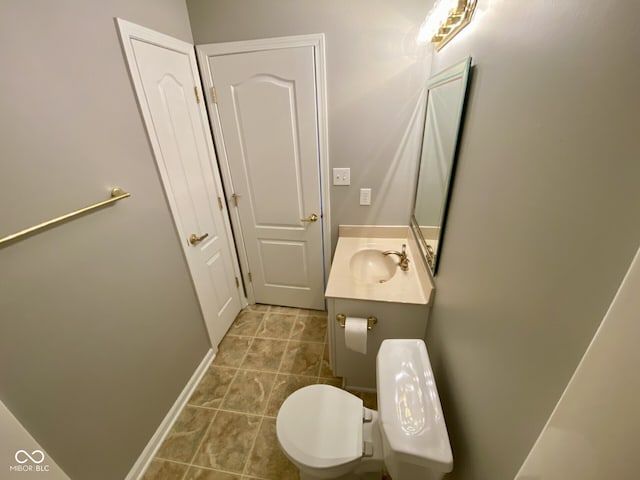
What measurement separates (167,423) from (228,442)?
1.23ft

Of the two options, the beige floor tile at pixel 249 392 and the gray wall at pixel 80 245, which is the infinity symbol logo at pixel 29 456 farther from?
the beige floor tile at pixel 249 392

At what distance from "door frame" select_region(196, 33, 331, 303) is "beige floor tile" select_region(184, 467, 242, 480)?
1344 millimetres

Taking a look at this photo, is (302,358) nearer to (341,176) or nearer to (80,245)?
(341,176)

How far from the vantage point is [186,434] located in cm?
152

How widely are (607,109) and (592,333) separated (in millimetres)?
316

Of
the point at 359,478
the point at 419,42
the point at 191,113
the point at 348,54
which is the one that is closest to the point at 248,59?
the point at 191,113

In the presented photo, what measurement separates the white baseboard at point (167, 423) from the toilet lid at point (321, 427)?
784mm

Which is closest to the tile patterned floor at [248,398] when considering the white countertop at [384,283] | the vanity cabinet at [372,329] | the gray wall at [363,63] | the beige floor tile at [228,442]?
the beige floor tile at [228,442]

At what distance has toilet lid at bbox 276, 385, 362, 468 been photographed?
3.51 ft

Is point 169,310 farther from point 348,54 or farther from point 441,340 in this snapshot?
point 348,54

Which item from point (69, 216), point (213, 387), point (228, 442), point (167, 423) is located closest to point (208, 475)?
point (228, 442)

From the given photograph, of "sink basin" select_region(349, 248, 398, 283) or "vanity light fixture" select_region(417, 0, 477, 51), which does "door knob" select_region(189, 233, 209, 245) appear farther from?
"vanity light fixture" select_region(417, 0, 477, 51)

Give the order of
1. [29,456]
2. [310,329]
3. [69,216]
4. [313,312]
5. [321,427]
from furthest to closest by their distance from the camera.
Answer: [313,312]
[310,329]
[321,427]
[69,216]
[29,456]

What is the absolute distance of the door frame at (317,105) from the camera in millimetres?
1568
